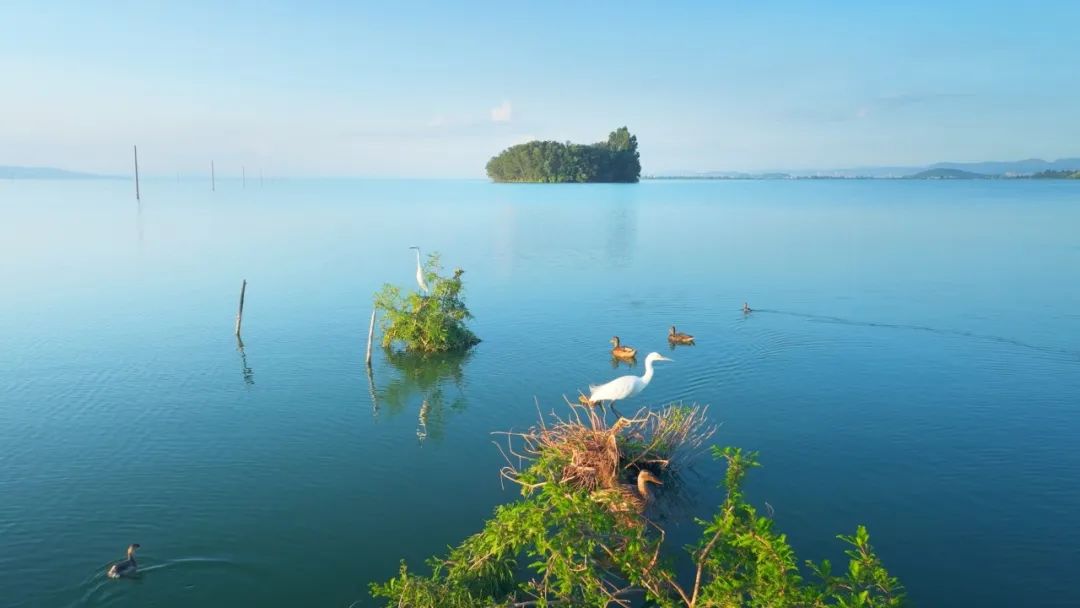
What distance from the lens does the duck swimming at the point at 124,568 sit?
40.5ft

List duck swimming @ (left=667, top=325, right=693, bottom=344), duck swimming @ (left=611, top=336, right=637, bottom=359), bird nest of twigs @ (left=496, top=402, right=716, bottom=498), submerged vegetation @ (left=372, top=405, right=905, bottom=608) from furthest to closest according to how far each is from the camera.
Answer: duck swimming @ (left=667, top=325, right=693, bottom=344)
duck swimming @ (left=611, top=336, right=637, bottom=359)
bird nest of twigs @ (left=496, top=402, right=716, bottom=498)
submerged vegetation @ (left=372, top=405, right=905, bottom=608)

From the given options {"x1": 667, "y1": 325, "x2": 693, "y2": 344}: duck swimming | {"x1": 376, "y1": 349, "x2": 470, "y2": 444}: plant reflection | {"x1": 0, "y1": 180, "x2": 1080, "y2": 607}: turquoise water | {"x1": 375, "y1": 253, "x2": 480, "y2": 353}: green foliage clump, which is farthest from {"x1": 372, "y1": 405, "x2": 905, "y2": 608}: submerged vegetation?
{"x1": 667, "y1": 325, "x2": 693, "y2": 344}: duck swimming

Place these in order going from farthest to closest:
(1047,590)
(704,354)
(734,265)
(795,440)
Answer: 1. (734,265)
2. (704,354)
3. (795,440)
4. (1047,590)

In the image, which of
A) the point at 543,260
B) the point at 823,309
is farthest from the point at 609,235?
the point at 823,309

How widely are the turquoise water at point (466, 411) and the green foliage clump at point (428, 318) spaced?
103 centimetres

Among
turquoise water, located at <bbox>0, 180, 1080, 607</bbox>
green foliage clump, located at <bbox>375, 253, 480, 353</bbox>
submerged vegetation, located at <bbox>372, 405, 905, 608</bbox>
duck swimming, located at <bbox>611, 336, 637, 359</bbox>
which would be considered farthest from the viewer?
green foliage clump, located at <bbox>375, 253, 480, 353</bbox>

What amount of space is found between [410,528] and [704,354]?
1502 cm

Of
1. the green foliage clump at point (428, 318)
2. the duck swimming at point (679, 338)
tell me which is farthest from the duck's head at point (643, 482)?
the green foliage clump at point (428, 318)

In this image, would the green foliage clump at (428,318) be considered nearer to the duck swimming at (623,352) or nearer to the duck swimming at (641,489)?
the duck swimming at (623,352)

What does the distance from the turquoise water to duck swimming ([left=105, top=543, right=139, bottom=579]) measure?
0.15 meters

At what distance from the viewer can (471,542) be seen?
1107 cm

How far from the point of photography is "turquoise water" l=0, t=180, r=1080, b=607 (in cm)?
1348

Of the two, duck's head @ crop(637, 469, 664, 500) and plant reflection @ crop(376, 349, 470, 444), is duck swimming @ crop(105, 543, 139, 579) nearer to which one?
plant reflection @ crop(376, 349, 470, 444)

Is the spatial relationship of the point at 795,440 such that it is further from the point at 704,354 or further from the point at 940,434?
the point at 704,354
